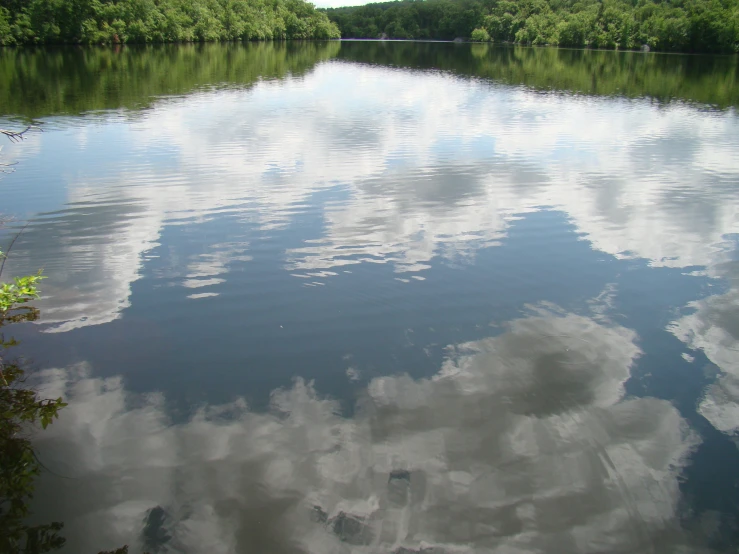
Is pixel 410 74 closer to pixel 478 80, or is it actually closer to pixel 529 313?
pixel 478 80

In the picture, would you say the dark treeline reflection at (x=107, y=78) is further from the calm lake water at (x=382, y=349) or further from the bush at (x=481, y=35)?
the bush at (x=481, y=35)

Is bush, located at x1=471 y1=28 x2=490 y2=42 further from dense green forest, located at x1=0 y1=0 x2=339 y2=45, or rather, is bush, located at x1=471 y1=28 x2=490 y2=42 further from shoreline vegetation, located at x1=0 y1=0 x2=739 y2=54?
dense green forest, located at x1=0 y1=0 x2=339 y2=45

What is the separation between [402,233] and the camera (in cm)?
1098

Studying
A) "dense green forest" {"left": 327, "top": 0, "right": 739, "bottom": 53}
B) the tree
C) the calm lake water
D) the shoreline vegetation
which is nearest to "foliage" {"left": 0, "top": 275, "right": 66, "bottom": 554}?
the tree

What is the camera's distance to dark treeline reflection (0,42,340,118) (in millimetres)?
26578

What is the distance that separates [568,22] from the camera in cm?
11375

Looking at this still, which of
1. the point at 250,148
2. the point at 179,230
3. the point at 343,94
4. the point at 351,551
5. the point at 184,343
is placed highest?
the point at 343,94

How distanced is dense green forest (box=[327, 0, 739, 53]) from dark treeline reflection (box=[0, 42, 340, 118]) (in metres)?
70.0

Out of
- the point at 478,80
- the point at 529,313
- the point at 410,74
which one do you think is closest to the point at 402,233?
the point at 529,313

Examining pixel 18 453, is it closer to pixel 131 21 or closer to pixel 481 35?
pixel 131 21

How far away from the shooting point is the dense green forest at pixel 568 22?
3438 inches

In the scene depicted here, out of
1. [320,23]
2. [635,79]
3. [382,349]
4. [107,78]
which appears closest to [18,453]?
[382,349]

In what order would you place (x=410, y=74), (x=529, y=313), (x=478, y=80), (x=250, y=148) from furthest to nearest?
(x=410, y=74)
(x=478, y=80)
(x=250, y=148)
(x=529, y=313)

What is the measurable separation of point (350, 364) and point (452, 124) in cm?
1913
